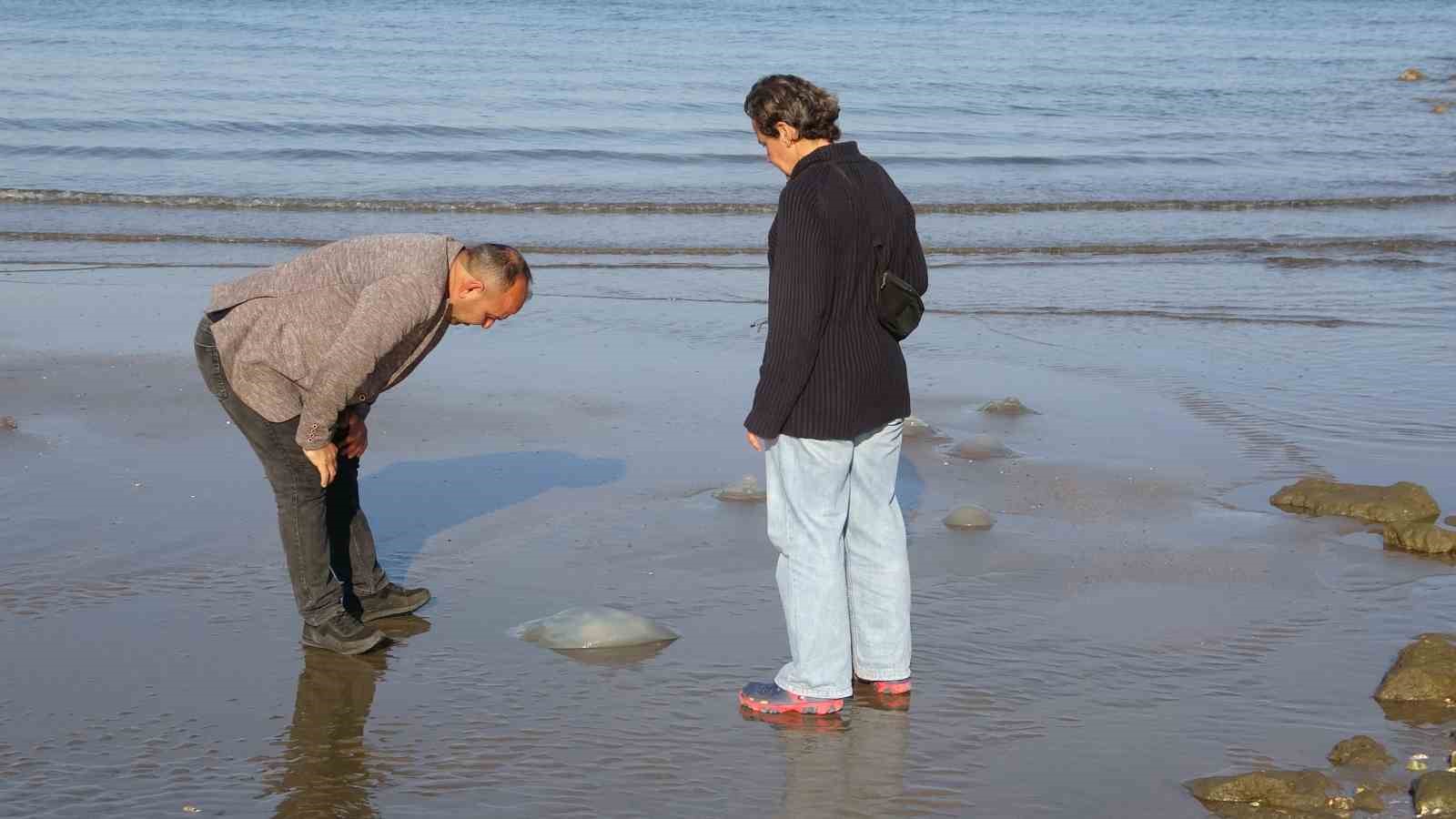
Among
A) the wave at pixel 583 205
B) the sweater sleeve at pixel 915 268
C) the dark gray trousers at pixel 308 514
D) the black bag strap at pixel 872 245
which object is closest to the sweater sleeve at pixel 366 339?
the dark gray trousers at pixel 308 514

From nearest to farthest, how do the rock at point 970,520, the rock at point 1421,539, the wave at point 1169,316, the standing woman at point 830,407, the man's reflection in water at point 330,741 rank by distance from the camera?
the man's reflection in water at point 330,741, the standing woman at point 830,407, the rock at point 1421,539, the rock at point 970,520, the wave at point 1169,316

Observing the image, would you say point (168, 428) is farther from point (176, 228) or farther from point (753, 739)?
point (176, 228)

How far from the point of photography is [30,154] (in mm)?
17281

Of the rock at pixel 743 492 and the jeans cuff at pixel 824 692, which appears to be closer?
the jeans cuff at pixel 824 692

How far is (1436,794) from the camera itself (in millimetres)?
3676

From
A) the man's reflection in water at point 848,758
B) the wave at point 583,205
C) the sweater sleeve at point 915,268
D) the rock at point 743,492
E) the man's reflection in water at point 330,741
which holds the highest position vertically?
the sweater sleeve at point 915,268

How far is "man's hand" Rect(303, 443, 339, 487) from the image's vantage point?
4320 mm

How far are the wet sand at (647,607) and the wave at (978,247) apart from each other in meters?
4.89

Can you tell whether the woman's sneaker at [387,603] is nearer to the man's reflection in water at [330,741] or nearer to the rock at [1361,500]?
the man's reflection in water at [330,741]

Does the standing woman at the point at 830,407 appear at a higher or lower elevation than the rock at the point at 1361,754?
higher

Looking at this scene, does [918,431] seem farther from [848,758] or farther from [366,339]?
[366,339]

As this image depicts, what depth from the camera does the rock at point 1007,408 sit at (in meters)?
7.64

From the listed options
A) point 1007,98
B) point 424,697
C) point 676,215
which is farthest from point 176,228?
point 1007,98

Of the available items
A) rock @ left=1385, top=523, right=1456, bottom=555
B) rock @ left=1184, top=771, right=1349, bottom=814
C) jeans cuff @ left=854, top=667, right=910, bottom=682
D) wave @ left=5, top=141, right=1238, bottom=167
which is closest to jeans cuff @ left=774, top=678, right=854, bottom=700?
jeans cuff @ left=854, top=667, right=910, bottom=682
